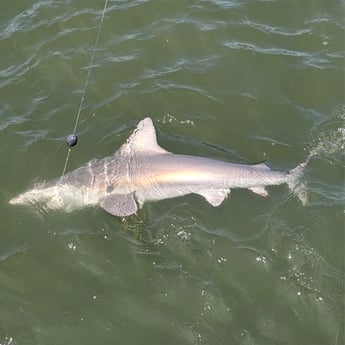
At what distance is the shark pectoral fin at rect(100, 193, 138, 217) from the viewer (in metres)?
7.82

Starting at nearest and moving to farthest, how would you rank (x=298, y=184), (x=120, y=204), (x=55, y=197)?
(x=120, y=204), (x=298, y=184), (x=55, y=197)

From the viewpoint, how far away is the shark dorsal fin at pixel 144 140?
27.8ft

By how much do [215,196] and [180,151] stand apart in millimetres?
1301

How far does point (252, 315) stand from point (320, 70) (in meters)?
5.85

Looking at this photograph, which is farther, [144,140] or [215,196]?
[144,140]

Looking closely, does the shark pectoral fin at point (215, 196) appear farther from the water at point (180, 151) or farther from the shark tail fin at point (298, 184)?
the shark tail fin at point (298, 184)

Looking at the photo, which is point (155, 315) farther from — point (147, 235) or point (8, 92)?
point (8, 92)

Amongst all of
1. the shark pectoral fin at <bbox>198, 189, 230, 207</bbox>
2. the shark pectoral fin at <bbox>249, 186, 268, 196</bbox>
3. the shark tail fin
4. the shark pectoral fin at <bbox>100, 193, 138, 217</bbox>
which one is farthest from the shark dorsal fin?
the shark tail fin

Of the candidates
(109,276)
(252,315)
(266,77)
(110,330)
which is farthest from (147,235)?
(266,77)

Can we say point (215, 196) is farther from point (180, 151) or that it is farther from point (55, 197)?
point (55, 197)

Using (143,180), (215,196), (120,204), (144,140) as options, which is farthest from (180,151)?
(120,204)

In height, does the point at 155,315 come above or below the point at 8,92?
below

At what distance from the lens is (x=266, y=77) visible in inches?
395

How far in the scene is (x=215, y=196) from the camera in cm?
801
